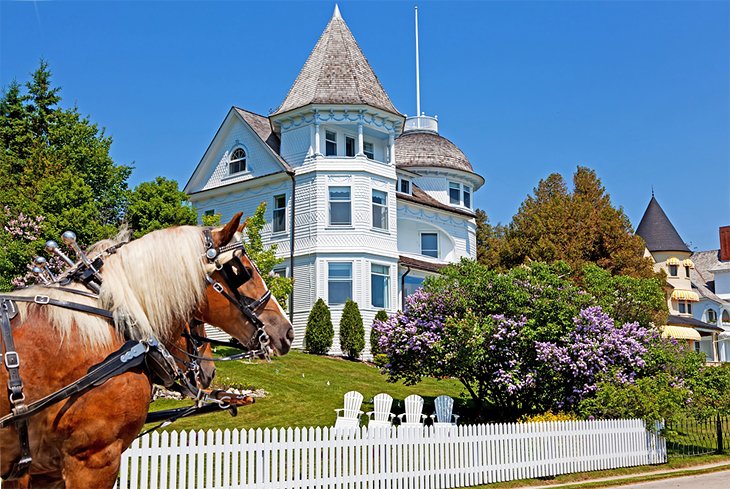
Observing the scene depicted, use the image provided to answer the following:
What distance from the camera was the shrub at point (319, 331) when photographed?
3031cm

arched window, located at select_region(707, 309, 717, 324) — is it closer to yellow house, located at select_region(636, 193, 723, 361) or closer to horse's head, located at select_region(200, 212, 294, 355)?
yellow house, located at select_region(636, 193, 723, 361)

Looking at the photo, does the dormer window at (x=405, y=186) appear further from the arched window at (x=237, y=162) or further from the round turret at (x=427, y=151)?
the arched window at (x=237, y=162)

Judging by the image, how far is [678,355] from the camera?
19.1m

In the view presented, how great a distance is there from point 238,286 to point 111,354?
0.97 meters

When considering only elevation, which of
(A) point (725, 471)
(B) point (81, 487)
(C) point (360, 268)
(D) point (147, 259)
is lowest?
(A) point (725, 471)

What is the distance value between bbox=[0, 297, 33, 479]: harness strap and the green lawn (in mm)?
12435

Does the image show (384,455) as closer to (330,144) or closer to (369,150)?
(330,144)

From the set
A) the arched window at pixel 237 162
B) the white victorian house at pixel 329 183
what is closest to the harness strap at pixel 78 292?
the white victorian house at pixel 329 183

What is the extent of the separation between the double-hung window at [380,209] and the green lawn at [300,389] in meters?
7.03

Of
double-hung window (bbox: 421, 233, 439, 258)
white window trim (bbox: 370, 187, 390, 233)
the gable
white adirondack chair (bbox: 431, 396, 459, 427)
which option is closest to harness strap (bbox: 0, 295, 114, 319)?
white adirondack chair (bbox: 431, 396, 459, 427)

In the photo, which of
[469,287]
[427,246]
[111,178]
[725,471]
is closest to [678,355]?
[725,471]

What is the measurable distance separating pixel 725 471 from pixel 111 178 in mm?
26595

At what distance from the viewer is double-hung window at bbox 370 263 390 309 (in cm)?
3294

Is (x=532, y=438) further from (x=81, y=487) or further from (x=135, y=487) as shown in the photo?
(x=81, y=487)
